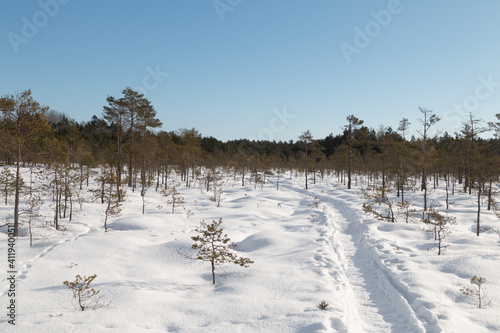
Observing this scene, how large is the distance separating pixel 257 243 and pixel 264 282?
443 cm

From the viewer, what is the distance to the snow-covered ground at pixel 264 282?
5531 mm

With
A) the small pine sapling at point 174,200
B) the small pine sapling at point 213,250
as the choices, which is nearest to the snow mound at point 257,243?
the small pine sapling at point 213,250

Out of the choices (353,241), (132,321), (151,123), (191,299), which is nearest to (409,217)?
(353,241)

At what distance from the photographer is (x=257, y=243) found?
1214cm

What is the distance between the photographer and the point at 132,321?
546 centimetres

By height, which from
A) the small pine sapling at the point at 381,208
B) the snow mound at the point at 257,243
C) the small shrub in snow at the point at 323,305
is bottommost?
the snow mound at the point at 257,243

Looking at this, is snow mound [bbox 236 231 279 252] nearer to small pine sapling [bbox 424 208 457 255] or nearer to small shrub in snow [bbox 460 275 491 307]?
small pine sapling [bbox 424 208 457 255]

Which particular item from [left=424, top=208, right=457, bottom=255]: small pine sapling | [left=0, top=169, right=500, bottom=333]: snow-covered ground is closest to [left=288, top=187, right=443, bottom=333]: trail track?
[left=0, top=169, right=500, bottom=333]: snow-covered ground

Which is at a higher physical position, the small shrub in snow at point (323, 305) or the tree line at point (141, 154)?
the tree line at point (141, 154)

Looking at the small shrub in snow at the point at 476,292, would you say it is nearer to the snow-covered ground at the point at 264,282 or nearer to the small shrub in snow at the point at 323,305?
the snow-covered ground at the point at 264,282

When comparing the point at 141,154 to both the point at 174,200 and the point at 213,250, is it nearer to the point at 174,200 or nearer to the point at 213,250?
the point at 174,200

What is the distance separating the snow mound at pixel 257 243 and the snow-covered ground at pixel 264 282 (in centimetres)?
6

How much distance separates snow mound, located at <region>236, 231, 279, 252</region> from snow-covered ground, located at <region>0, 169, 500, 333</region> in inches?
2.3

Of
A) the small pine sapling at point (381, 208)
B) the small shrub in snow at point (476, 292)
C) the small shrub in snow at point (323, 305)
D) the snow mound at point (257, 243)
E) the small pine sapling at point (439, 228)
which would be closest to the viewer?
the small shrub in snow at point (323, 305)
